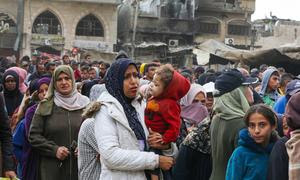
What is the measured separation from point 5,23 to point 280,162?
31.2m

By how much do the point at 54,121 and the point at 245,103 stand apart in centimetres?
191

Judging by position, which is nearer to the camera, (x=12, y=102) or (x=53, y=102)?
(x=53, y=102)

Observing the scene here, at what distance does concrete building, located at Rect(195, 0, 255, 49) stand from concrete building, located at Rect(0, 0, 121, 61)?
7.48 meters

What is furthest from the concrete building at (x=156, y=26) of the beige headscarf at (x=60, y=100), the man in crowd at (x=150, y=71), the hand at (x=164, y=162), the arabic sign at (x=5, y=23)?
the hand at (x=164, y=162)

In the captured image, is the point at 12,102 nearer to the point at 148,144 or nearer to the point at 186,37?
the point at 148,144

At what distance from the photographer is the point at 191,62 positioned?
31.7 meters

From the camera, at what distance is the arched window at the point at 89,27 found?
3445 cm

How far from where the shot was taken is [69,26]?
33906mm

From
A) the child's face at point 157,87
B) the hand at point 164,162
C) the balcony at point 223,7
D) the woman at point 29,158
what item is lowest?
the woman at point 29,158

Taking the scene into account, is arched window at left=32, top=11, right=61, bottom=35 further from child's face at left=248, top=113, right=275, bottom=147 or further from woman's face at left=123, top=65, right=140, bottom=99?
child's face at left=248, top=113, right=275, bottom=147

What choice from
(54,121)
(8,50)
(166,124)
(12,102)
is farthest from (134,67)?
(8,50)

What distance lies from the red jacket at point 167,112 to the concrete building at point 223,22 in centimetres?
3516

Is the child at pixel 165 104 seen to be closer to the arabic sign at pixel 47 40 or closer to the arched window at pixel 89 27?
the arabic sign at pixel 47 40

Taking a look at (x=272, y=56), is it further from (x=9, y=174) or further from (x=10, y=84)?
(x=9, y=174)
